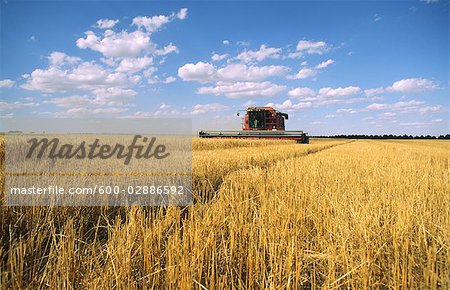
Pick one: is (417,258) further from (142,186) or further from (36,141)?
(36,141)

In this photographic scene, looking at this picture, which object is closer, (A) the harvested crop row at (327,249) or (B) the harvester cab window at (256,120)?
(A) the harvested crop row at (327,249)

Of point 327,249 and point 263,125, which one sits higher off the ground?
point 263,125

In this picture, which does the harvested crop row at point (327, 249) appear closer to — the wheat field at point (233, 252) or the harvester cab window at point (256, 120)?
the wheat field at point (233, 252)

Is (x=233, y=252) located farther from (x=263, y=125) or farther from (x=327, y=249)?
(x=263, y=125)

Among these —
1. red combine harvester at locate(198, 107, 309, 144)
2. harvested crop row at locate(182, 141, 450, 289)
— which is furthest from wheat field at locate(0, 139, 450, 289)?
red combine harvester at locate(198, 107, 309, 144)

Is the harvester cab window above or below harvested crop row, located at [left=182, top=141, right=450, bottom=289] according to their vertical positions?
above

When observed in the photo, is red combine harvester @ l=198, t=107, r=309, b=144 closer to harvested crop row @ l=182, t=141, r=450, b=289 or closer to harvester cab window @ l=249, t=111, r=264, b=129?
harvester cab window @ l=249, t=111, r=264, b=129

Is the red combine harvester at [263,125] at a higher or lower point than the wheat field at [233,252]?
higher

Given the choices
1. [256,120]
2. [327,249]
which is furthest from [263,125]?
[327,249]

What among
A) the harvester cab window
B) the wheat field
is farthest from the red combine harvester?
the wheat field

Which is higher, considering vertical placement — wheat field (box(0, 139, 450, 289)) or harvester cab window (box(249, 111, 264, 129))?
harvester cab window (box(249, 111, 264, 129))

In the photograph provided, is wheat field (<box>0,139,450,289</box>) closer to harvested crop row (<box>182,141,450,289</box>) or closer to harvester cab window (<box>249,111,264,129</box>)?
harvested crop row (<box>182,141,450,289</box>)

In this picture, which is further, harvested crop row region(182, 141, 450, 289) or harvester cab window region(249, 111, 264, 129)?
harvester cab window region(249, 111, 264, 129)

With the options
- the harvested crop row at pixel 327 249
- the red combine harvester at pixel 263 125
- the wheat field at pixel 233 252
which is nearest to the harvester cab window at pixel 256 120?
the red combine harvester at pixel 263 125
